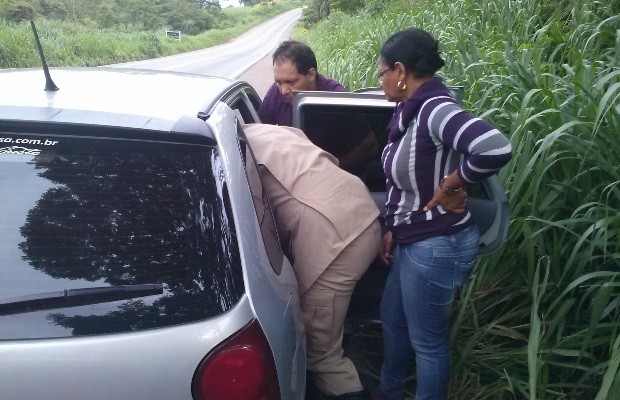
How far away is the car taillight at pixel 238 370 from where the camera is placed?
1.56 metres

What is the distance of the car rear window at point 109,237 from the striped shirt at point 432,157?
0.91 meters

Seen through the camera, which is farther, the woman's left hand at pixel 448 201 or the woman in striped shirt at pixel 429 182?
the woman's left hand at pixel 448 201

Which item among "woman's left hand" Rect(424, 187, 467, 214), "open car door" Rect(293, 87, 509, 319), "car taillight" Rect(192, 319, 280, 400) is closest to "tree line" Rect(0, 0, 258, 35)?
"open car door" Rect(293, 87, 509, 319)

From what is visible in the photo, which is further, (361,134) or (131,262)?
(361,134)

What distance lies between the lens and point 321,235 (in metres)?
2.45

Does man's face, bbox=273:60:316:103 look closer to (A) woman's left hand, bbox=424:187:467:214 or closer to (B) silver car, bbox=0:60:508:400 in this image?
(A) woman's left hand, bbox=424:187:467:214

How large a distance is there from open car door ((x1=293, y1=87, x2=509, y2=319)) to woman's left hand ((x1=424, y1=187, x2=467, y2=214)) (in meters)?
0.47

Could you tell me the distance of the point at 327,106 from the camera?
3203 millimetres

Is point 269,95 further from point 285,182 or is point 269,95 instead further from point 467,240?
point 467,240

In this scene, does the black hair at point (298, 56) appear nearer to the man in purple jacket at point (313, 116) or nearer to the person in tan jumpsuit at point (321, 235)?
the man in purple jacket at point (313, 116)

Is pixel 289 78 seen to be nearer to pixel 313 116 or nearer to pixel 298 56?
pixel 298 56

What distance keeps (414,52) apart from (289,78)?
1.51 m

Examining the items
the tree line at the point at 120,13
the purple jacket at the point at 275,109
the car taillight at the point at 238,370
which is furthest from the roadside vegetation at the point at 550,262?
the tree line at the point at 120,13

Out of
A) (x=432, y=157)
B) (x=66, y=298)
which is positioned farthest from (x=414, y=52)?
(x=66, y=298)
